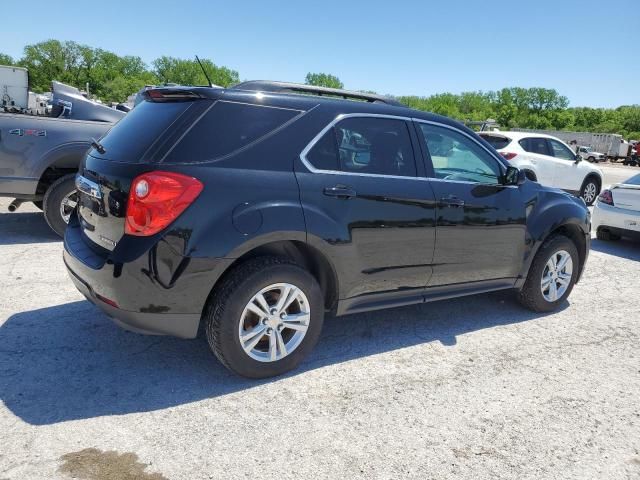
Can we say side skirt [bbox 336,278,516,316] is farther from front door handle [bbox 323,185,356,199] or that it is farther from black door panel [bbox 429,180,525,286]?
front door handle [bbox 323,185,356,199]

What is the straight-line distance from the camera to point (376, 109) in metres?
3.80

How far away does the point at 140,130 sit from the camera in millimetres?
3277

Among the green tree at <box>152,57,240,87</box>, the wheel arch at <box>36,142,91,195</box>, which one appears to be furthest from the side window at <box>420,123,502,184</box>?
the green tree at <box>152,57,240,87</box>

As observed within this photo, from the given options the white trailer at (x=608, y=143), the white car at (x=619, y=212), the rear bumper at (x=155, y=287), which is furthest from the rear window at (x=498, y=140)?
the white trailer at (x=608, y=143)

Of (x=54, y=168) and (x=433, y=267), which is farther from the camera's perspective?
(x=54, y=168)

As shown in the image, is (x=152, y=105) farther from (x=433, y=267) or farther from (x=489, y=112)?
(x=489, y=112)

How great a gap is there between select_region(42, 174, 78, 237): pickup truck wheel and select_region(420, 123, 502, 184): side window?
4.30 meters

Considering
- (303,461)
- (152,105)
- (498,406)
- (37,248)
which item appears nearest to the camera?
(303,461)

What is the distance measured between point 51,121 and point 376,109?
428cm

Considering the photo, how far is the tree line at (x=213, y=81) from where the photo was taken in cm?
11200

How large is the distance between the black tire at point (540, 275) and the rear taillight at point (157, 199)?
3241 millimetres

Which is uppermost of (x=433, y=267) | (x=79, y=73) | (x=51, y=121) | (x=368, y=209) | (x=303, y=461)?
(x=79, y=73)

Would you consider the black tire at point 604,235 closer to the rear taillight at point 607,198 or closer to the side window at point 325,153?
the rear taillight at point 607,198

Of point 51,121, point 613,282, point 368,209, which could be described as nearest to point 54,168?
point 51,121
